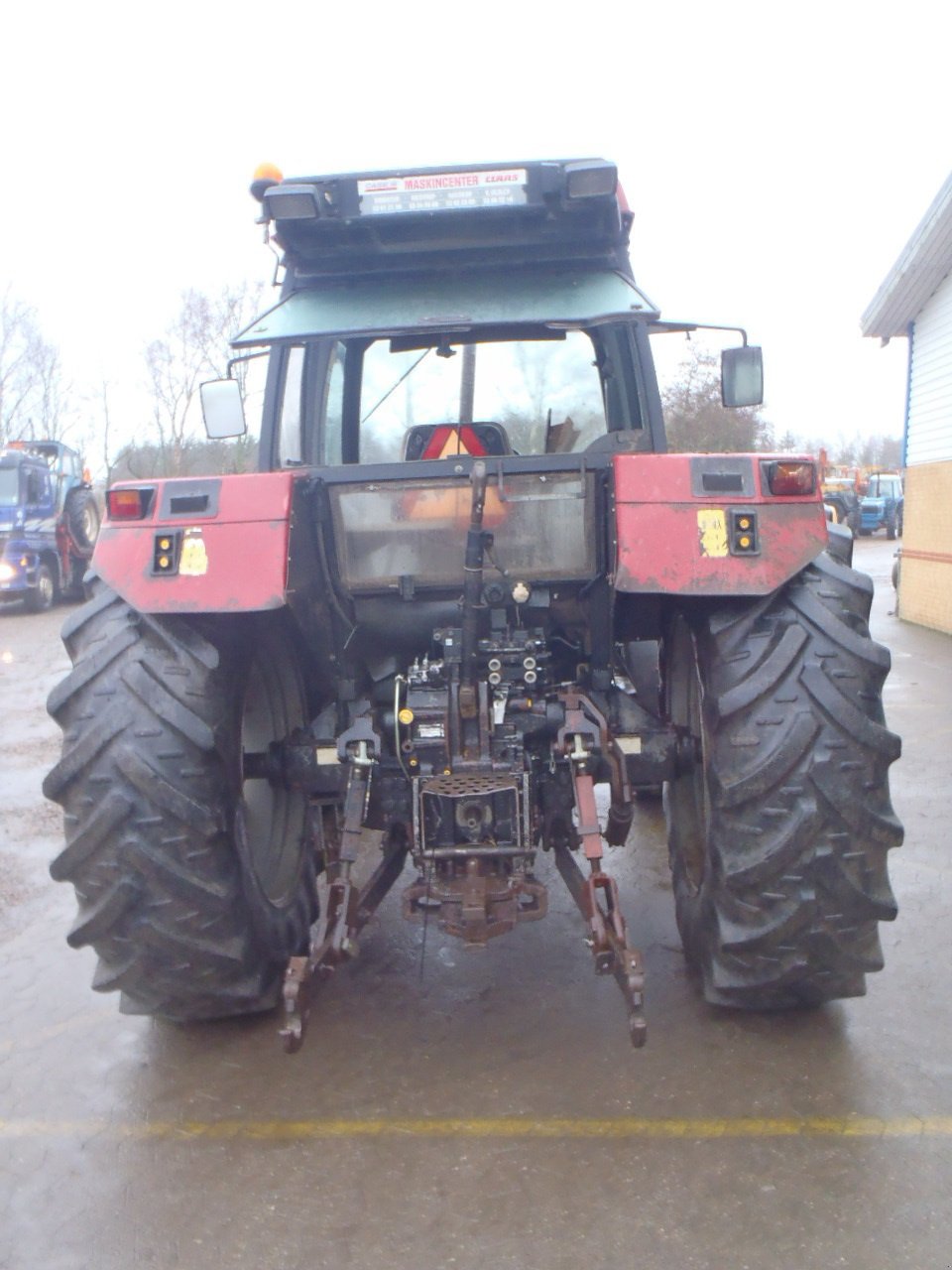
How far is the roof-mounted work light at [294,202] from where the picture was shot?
11.6ft

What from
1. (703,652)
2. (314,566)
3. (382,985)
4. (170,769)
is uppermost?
(314,566)

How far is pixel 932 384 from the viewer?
12.9 meters

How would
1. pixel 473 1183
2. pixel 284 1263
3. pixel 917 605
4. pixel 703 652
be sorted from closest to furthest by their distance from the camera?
pixel 284 1263, pixel 473 1183, pixel 703 652, pixel 917 605

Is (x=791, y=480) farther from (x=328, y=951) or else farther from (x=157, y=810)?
(x=157, y=810)

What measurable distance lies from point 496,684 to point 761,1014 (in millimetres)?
1357

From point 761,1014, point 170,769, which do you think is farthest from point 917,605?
point 170,769

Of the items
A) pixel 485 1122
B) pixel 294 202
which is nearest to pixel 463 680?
pixel 485 1122

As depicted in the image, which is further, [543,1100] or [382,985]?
[382,985]

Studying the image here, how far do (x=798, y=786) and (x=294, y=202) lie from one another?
2342mm

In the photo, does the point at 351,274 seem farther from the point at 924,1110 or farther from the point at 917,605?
the point at 917,605

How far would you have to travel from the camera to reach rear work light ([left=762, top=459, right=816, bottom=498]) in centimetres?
319

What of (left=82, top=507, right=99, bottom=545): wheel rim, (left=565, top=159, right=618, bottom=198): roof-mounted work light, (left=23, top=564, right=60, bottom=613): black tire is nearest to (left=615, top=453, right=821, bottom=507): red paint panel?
(left=565, top=159, right=618, bottom=198): roof-mounted work light

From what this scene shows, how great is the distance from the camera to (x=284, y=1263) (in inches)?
101

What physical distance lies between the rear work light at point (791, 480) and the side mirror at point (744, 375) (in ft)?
3.58
